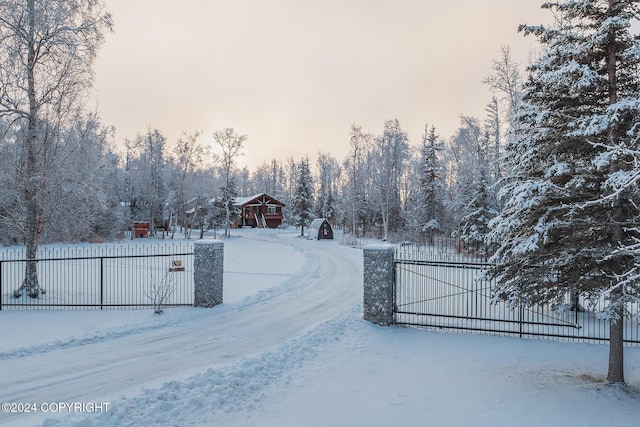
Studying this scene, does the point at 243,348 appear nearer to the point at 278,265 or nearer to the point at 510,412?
the point at 510,412

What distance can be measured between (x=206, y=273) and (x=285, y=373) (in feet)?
17.7

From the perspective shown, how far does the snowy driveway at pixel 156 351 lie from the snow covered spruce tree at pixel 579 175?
5.11m

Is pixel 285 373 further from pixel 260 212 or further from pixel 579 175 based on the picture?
pixel 260 212

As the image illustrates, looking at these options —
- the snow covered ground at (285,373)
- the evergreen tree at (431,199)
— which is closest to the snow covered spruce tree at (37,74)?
the snow covered ground at (285,373)

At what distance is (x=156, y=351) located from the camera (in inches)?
287

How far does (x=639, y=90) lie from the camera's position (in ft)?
18.3

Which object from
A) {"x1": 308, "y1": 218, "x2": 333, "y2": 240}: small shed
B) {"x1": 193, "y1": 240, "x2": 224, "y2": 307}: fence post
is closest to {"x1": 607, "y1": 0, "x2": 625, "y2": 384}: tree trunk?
{"x1": 193, "y1": 240, "x2": 224, "y2": 307}: fence post

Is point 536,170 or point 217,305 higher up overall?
point 536,170

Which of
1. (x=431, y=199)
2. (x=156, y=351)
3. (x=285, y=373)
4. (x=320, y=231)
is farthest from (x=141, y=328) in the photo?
(x=320, y=231)

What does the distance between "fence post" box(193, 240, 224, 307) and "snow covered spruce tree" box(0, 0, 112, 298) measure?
17.7 ft

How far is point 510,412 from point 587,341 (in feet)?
15.6

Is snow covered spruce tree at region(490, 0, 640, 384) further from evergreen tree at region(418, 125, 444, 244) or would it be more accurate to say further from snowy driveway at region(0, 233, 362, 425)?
evergreen tree at region(418, 125, 444, 244)

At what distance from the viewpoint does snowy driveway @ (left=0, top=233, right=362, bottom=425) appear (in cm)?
560

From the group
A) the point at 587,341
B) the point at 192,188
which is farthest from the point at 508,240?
the point at 192,188
